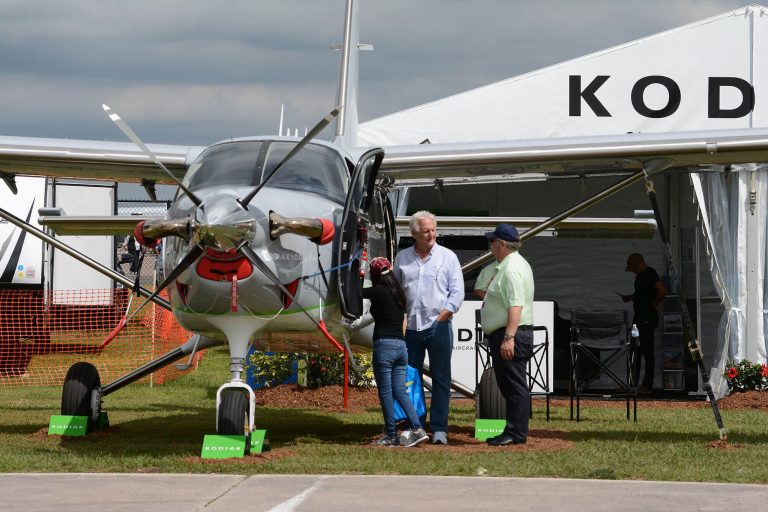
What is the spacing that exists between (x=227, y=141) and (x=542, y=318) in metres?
6.61

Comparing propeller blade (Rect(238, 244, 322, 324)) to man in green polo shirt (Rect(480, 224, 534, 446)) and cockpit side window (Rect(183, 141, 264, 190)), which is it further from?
man in green polo shirt (Rect(480, 224, 534, 446))

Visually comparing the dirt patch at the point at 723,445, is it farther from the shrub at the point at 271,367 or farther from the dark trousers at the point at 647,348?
the dark trousers at the point at 647,348

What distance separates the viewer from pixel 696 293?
1686 centimetres

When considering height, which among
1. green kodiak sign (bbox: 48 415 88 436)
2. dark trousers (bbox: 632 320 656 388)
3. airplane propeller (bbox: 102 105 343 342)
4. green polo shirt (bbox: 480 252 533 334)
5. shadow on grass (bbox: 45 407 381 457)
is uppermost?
airplane propeller (bbox: 102 105 343 342)

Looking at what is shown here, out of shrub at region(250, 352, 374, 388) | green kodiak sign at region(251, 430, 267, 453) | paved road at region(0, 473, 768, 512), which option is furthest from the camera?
shrub at region(250, 352, 374, 388)

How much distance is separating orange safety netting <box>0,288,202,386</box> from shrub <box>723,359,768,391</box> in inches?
324

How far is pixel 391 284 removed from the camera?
9.27 meters

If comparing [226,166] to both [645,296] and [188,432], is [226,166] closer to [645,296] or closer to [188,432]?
[188,432]

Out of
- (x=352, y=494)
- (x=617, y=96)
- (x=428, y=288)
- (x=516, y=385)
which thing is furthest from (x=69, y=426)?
(x=617, y=96)

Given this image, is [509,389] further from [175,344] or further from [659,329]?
[175,344]

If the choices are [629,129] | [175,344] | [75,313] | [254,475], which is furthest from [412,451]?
[75,313]

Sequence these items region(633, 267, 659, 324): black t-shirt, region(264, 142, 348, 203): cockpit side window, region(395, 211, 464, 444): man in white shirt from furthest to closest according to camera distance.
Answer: region(633, 267, 659, 324): black t-shirt < region(395, 211, 464, 444): man in white shirt < region(264, 142, 348, 203): cockpit side window

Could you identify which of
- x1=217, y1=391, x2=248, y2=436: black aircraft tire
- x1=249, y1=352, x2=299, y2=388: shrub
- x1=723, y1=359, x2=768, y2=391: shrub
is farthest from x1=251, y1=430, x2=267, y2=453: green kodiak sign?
x1=723, y1=359, x2=768, y2=391: shrub

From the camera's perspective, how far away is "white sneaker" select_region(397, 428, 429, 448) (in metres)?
9.30
